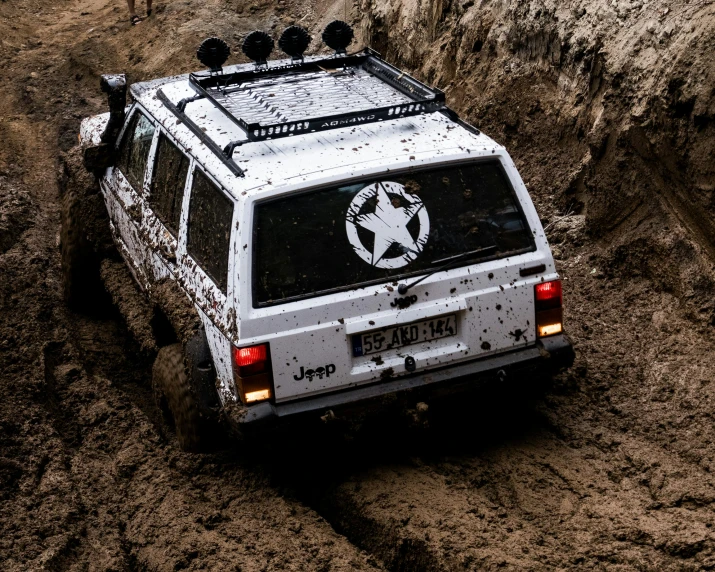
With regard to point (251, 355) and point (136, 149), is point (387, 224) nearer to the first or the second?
point (251, 355)

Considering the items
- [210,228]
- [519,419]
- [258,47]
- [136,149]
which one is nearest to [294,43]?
[258,47]

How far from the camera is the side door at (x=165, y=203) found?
568 centimetres

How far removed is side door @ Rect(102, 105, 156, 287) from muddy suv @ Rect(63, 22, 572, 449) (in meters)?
0.74

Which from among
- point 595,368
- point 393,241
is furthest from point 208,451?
point 595,368

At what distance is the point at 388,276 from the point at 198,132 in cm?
149

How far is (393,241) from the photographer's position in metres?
4.90

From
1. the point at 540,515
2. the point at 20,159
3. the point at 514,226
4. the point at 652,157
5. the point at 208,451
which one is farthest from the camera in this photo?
the point at 20,159

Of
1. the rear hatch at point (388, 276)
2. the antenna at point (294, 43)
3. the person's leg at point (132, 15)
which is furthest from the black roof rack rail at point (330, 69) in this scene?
the person's leg at point (132, 15)

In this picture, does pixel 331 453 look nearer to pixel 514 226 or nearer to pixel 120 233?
pixel 514 226

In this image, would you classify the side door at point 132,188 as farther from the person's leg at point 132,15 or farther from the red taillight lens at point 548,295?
the person's leg at point 132,15

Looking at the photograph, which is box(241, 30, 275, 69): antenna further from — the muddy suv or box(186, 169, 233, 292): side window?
box(186, 169, 233, 292): side window

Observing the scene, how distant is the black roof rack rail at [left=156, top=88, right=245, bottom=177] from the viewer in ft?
16.4

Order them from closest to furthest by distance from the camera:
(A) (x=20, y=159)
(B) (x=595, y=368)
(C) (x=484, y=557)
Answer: (C) (x=484, y=557), (B) (x=595, y=368), (A) (x=20, y=159)

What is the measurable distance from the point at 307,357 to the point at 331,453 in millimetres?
801
